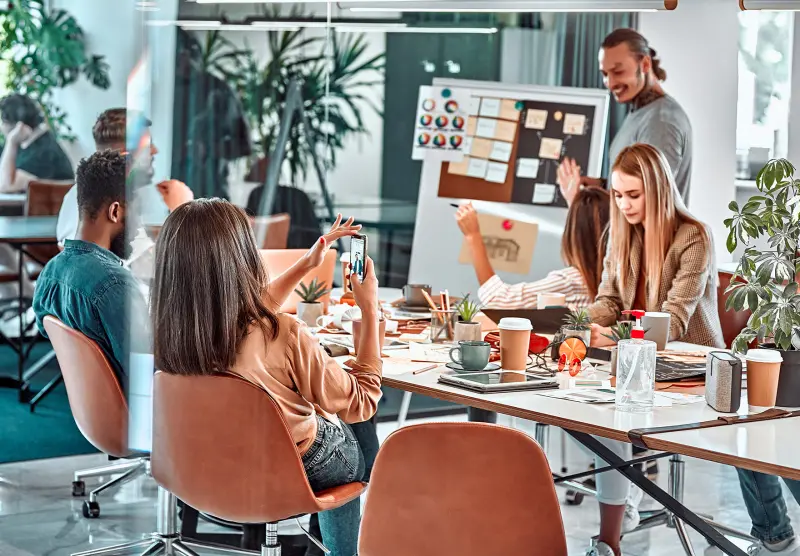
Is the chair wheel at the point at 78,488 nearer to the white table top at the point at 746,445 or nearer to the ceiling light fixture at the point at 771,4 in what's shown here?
the white table top at the point at 746,445

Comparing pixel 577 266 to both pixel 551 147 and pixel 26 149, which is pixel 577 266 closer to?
pixel 551 147

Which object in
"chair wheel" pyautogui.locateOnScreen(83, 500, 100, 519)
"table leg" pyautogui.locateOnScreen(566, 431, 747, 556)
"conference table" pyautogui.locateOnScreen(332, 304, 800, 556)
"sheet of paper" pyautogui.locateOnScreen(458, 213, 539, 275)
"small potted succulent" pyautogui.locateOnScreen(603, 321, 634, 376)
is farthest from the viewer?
"sheet of paper" pyautogui.locateOnScreen(458, 213, 539, 275)

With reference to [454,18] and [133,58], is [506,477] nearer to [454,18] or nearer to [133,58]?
[133,58]

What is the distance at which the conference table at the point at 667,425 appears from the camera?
2012mm

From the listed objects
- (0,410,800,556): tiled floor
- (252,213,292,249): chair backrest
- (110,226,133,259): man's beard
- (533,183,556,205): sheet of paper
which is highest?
(533,183,556,205): sheet of paper

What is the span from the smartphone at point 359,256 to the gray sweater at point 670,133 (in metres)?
1.97

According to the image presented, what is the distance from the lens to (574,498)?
13.1 ft

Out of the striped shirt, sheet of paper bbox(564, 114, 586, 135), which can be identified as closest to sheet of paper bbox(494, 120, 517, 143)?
sheet of paper bbox(564, 114, 586, 135)

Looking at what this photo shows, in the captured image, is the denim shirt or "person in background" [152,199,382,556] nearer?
"person in background" [152,199,382,556]

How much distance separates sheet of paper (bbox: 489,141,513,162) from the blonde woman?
Answer: 1831mm

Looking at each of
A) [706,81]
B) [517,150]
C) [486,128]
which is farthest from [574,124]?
[706,81]

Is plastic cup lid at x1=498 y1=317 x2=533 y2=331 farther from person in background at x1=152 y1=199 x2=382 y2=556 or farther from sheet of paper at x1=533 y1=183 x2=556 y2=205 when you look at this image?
sheet of paper at x1=533 y1=183 x2=556 y2=205

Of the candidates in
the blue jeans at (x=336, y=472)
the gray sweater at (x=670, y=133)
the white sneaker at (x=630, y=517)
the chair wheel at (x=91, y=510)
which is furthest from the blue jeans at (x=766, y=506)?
the chair wheel at (x=91, y=510)

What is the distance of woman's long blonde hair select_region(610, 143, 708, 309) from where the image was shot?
3408 millimetres
